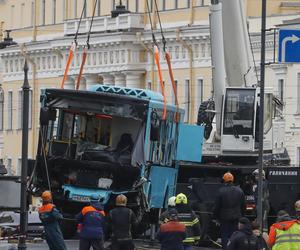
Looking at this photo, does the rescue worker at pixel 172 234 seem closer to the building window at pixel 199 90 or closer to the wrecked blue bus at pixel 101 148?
the wrecked blue bus at pixel 101 148

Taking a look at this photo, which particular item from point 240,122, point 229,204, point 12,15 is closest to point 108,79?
point 12,15

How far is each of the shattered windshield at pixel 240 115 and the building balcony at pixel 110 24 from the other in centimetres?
5454

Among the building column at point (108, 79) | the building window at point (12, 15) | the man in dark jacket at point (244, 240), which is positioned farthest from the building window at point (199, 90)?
the man in dark jacket at point (244, 240)

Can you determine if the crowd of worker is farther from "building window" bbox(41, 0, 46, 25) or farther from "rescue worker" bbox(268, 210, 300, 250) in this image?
"building window" bbox(41, 0, 46, 25)

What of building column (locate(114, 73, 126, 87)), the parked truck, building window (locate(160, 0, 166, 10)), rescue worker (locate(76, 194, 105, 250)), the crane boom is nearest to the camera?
rescue worker (locate(76, 194, 105, 250))

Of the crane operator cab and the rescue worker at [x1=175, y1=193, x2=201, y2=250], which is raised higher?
the crane operator cab

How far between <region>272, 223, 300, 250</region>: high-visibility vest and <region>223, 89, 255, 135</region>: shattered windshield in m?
18.6

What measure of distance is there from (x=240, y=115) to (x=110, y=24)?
57.7 metres

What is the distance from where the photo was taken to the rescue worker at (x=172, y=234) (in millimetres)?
34406

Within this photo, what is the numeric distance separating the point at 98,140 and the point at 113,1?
64.7 meters

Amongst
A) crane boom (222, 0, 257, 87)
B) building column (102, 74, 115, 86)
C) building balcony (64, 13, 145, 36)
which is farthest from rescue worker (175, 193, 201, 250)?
building column (102, 74, 115, 86)

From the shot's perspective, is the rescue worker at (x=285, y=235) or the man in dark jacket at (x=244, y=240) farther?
the man in dark jacket at (x=244, y=240)

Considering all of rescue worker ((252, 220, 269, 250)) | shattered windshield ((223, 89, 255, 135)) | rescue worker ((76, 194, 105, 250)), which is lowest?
rescue worker ((76, 194, 105, 250))

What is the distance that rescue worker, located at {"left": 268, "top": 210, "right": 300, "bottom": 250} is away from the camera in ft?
103
